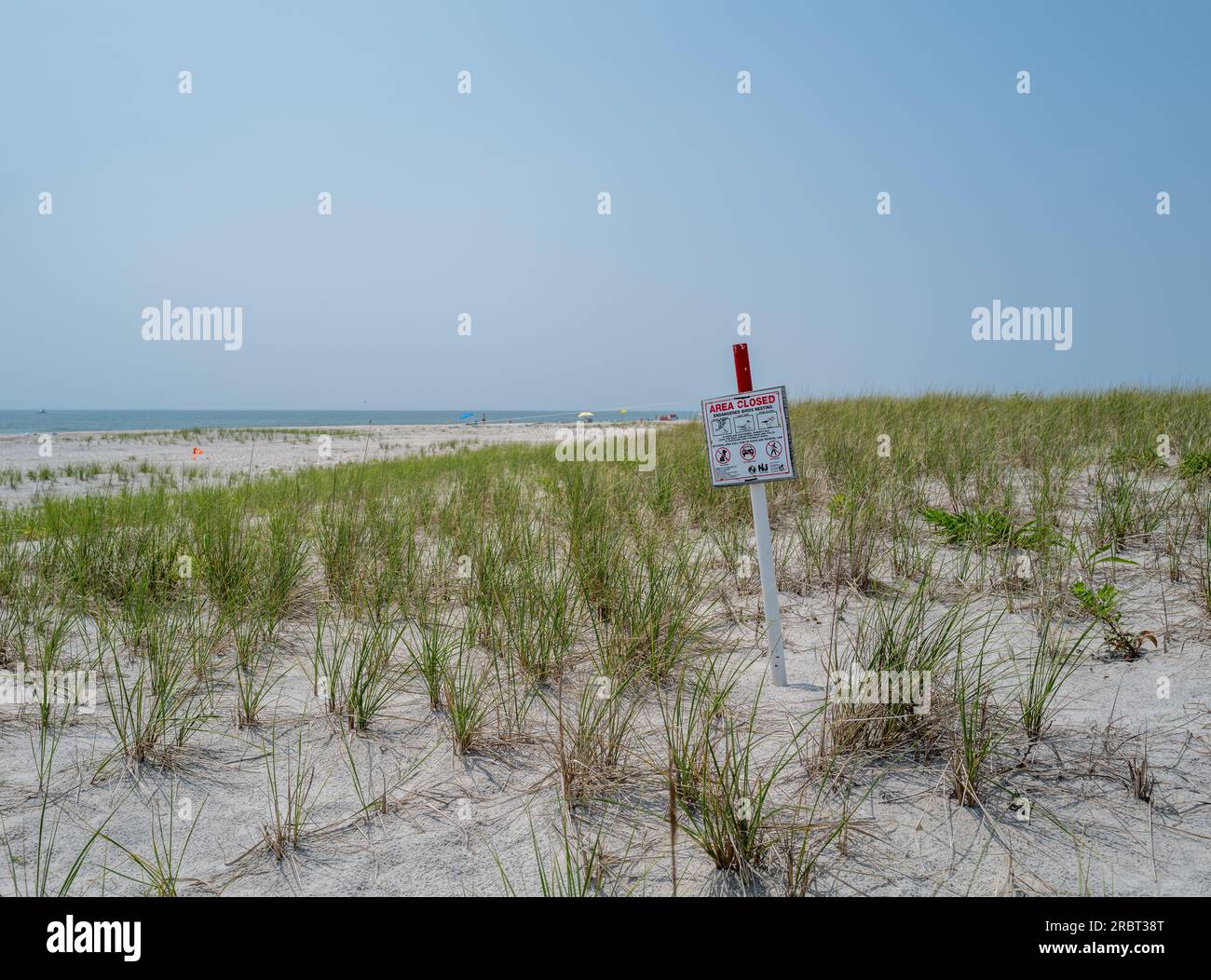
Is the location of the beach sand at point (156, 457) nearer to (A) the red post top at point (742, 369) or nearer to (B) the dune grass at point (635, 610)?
(B) the dune grass at point (635, 610)

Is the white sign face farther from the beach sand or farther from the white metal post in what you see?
the beach sand

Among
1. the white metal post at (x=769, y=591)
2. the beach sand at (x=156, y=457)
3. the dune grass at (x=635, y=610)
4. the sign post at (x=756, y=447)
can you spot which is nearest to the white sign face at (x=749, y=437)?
the sign post at (x=756, y=447)

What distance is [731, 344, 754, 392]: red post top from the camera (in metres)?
2.78

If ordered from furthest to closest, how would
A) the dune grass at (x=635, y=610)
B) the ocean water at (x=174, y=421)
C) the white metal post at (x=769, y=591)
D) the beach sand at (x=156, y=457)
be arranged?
the ocean water at (x=174, y=421)
the beach sand at (x=156, y=457)
the white metal post at (x=769, y=591)
the dune grass at (x=635, y=610)

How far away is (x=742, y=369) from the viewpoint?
2.79m

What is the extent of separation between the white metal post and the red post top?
0.42 meters

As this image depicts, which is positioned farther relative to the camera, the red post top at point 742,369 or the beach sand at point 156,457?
the beach sand at point 156,457

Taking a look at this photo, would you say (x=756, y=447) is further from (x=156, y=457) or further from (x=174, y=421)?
(x=174, y=421)

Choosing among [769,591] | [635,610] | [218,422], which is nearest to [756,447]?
[769,591]

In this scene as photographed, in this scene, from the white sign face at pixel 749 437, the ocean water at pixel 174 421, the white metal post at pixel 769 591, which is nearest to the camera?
the white sign face at pixel 749 437

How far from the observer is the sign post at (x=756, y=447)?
2.64 m
